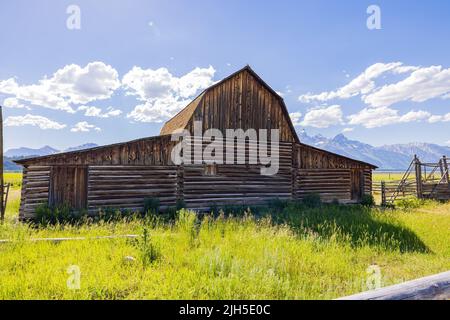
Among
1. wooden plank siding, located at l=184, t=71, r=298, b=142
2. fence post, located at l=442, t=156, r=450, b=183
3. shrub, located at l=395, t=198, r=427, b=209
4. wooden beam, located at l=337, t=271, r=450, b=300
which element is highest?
wooden plank siding, located at l=184, t=71, r=298, b=142

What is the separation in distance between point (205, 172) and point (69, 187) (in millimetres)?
6676

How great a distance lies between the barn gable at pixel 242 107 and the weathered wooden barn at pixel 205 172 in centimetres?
6

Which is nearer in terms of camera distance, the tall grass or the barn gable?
the tall grass

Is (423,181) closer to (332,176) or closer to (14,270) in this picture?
(332,176)

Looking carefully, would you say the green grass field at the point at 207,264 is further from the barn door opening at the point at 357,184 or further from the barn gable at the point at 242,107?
the barn door opening at the point at 357,184

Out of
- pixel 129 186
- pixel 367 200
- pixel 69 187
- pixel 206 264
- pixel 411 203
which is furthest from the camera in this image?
pixel 411 203

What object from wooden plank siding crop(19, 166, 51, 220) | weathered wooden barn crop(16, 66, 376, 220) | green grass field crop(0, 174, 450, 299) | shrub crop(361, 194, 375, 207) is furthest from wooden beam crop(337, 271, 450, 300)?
shrub crop(361, 194, 375, 207)

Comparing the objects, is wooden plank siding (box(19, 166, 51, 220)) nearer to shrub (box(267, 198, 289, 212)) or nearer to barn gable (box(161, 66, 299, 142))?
barn gable (box(161, 66, 299, 142))

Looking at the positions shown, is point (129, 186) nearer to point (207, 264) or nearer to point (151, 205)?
point (151, 205)

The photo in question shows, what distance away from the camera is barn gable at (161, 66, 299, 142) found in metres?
14.4

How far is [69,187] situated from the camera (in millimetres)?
11906

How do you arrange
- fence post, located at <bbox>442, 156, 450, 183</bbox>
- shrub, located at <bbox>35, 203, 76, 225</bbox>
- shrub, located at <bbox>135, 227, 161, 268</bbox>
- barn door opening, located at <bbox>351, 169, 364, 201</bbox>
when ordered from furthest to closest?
fence post, located at <bbox>442, 156, 450, 183</bbox> < barn door opening, located at <bbox>351, 169, 364, 201</bbox> < shrub, located at <bbox>35, 203, 76, 225</bbox> < shrub, located at <bbox>135, 227, 161, 268</bbox>

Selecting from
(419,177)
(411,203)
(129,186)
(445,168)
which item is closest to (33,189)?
(129,186)

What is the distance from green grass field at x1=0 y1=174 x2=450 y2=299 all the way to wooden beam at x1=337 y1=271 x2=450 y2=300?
4.14ft
